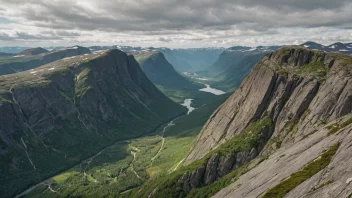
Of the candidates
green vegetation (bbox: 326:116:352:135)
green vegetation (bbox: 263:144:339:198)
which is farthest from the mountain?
green vegetation (bbox: 326:116:352:135)

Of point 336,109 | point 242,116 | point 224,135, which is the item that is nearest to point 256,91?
point 242,116

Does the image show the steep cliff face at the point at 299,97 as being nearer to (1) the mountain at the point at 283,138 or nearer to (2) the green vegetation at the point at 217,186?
(1) the mountain at the point at 283,138

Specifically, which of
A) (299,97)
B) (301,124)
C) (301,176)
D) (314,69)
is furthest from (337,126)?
(314,69)

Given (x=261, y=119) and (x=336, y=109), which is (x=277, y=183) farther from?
(x=261, y=119)

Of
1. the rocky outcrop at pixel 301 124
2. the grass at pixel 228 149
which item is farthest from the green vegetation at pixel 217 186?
the grass at pixel 228 149

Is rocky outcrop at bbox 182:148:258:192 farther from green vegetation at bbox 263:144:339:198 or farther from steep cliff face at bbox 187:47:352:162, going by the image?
green vegetation at bbox 263:144:339:198

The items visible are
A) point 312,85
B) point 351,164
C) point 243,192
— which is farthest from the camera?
point 312,85

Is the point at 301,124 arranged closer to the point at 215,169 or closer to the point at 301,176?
the point at 215,169
